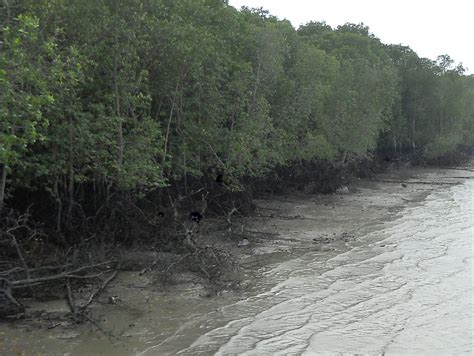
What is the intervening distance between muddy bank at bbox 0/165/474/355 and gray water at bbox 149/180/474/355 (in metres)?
0.26

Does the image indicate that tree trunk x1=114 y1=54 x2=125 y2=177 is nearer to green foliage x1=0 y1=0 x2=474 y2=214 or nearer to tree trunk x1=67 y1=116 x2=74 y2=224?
green foliage x1=0 y1=0 x2=474 y2=214

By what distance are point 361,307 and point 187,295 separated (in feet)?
9.19

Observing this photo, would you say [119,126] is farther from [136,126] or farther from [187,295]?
[187,295]

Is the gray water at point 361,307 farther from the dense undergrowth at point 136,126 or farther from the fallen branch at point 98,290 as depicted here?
the dense undergrowth at point 136,126

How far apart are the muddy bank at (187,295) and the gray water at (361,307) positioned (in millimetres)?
260

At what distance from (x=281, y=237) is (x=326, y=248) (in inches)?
59.3

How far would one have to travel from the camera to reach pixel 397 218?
1808 cm

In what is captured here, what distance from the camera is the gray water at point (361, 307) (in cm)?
722

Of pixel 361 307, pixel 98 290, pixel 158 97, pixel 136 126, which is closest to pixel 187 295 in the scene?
pixel 98 290

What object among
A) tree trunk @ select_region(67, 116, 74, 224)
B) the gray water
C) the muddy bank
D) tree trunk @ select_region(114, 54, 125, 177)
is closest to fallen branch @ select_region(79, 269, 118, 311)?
the muddy bank

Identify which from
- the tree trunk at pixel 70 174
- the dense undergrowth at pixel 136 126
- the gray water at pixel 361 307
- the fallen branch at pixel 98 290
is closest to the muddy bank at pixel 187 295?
the fallen branch at pixel 98 290

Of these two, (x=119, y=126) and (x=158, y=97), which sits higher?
(x=158, y=97)

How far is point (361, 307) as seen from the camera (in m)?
8.77

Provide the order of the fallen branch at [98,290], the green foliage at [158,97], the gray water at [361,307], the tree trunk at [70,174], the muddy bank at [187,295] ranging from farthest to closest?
the tree trunk at [70,174] < the green foliage at [158,97] < the fallen branch at [98,290] < the gray water at [361,307] < the muddy bank at [187,295]
